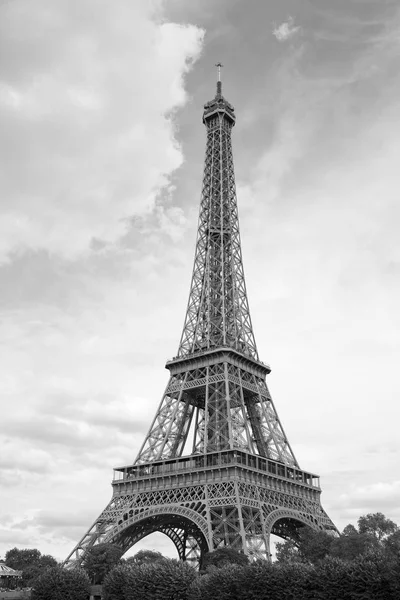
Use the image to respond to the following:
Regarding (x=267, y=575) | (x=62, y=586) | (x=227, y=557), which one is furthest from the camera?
(x=62, y=586)

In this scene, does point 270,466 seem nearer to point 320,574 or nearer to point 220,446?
point 220,446

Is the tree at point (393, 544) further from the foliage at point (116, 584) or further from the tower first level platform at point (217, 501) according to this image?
the foliage at point (116, 584)

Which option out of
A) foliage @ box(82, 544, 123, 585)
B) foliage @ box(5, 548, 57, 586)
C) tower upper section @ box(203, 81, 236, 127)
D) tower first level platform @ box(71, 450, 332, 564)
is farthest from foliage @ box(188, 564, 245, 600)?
tower upper section @ box(203, 81, 236, 127)

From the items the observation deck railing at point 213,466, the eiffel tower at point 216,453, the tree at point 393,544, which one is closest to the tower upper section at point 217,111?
the eiffel tower at point 216,453

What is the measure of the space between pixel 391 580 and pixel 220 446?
118ft

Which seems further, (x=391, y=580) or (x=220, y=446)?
(x=220, y=446)

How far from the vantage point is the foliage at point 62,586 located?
5372cm

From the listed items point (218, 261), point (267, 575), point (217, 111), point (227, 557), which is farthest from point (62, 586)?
point (217, 111)

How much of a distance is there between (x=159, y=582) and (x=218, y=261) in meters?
50.4

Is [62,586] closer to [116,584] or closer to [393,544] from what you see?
[116,584]

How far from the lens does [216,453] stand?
213 feet

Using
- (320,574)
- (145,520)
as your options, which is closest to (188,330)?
(145,520)

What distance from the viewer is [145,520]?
67562 millimetres

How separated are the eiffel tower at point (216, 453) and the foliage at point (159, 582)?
8.05 m
